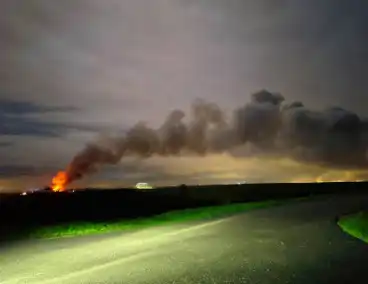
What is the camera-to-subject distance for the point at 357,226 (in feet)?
65.8

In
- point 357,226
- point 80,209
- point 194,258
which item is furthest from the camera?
point 80,209

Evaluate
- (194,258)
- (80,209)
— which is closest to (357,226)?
(194,258)

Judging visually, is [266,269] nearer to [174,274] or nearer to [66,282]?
[174,274]

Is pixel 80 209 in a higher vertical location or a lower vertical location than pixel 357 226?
higher

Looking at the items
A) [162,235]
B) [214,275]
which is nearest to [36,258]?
[214,275]

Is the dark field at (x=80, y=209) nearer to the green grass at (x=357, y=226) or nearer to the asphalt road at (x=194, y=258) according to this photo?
the asphalt road at (x=194, y=258)

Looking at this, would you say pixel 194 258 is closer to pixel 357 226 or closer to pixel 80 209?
pixel 357 226

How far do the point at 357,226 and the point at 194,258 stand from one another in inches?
400

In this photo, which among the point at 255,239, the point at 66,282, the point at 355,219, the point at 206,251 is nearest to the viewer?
the point at 66,282

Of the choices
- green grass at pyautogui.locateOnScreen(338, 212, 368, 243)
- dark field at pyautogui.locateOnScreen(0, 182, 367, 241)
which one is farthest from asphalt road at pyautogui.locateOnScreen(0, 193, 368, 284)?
dark field at pyautogui.locateOnScreen(0, 182, 367, 241)

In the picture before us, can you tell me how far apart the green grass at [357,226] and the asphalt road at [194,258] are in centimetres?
53

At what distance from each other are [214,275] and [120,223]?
14.9 metres

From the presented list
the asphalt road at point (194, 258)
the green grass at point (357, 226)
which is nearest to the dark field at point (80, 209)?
the asphalt road at point (194, 258)

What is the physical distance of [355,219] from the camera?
22.9 metres
